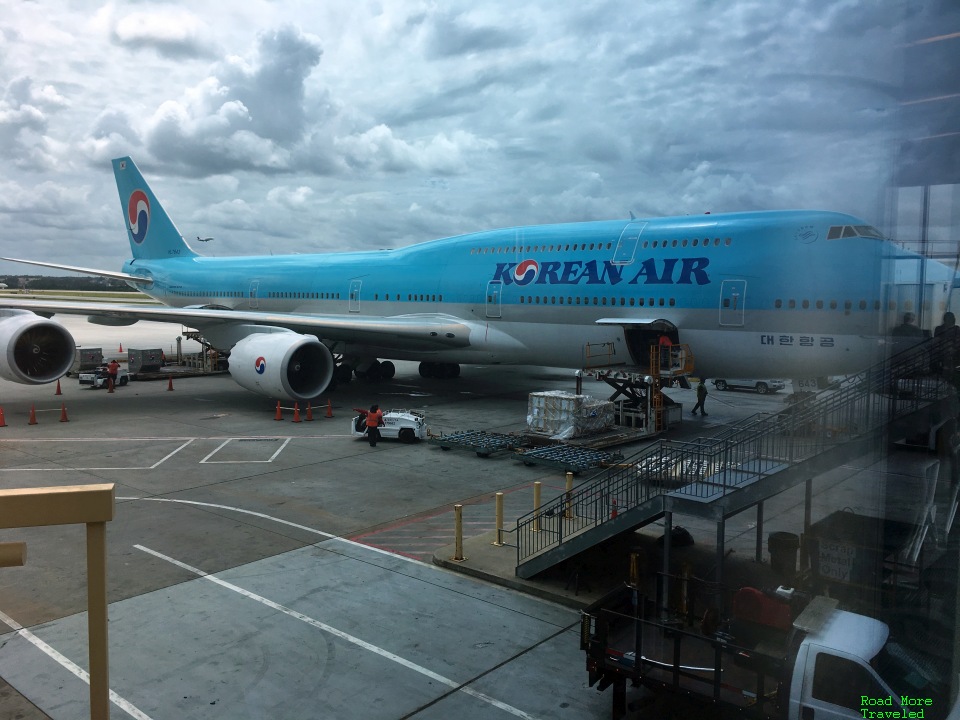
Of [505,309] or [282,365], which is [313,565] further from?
[505,309]

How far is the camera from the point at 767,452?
724cm

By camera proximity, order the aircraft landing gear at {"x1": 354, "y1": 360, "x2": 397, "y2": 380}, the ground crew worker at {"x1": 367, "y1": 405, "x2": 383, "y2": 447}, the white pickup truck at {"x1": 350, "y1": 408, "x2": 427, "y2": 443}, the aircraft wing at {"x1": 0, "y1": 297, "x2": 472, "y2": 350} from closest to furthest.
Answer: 1. the ground crew worker at {"x1": 367, "y1": 405, "x2": 383, "y2": 447}
2. the white pickup truck at {"x1": 350, "y1": 408, "x2": 427, "y2": 443}
3. the aircraft wing at {"x1": 0, "y1": 297, "x2": 472, "y2": 350}
4. the aircraft landing gear at {"x1": 354, "y1": 360, "x2": 397, "y2": 380}

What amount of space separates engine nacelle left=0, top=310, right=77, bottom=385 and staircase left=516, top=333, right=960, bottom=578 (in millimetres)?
14483

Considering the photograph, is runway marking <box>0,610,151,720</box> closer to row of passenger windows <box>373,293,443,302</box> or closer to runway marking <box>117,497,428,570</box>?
runway marking <box>117,497,428,570</box>

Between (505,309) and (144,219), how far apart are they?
1981cm

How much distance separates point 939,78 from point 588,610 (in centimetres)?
466

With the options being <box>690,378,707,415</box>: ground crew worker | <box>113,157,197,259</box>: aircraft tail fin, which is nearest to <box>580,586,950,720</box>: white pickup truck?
<box>690,378,707,415</box>: ground crew worker

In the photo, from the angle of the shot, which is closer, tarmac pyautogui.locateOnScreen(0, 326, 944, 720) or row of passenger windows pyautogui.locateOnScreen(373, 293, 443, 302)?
tarmac pyautogui.locateOnScreen(0, 326, 944, 720)

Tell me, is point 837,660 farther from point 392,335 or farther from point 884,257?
point 392,335

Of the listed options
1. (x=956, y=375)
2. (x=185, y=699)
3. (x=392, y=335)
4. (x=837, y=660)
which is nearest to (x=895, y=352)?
(x=956, y=375)

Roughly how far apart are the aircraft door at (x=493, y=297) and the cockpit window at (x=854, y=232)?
1441 cm

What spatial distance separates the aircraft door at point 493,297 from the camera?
19047mm

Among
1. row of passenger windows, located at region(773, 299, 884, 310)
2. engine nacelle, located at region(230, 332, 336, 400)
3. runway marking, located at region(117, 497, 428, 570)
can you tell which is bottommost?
runway marking, located at region(117, 497, 428, 570)

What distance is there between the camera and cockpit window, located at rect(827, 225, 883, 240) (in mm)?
3154
